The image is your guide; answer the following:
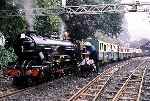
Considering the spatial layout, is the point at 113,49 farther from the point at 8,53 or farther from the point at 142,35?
the point at 142,35

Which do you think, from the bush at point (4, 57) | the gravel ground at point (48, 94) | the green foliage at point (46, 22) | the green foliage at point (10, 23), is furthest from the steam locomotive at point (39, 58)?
the green foliage at point (46, 22)

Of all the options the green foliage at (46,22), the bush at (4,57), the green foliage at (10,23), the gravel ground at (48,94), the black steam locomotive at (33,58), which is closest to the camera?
the gravel ground at (48,94)

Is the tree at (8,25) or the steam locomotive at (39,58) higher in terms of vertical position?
the tree at (8,25)

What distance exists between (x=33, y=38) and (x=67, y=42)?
528 centimetres

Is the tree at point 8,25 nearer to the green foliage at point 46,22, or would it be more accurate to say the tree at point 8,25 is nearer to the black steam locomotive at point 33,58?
the green foliage at point 46,22

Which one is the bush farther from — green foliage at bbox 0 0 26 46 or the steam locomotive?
the steam locomotive

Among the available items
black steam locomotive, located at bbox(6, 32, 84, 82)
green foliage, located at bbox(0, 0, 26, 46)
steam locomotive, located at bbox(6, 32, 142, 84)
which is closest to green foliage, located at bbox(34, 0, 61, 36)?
green foliage, located at bbox(0, 0, 26, 46)

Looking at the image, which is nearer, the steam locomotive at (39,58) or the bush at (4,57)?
the steam locomotive at (39,58)

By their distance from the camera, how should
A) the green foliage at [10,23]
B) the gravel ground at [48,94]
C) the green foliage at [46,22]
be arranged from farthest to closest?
the green foliage at [46,22] < the green foliage at [10,23] < the gravel ground at [48,94]

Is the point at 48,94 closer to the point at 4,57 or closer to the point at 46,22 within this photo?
the point at 4,57

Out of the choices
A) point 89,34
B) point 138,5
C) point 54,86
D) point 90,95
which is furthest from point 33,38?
point 89,34

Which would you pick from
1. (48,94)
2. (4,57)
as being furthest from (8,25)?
(48,94)

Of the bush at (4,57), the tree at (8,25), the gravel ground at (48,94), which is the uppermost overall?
the tree at (8,25)

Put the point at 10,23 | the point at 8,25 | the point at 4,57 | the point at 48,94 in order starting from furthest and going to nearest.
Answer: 1. the point at 4,57
2. the point at 10,23
3. the point at 8,25
4. the point at 48,94
